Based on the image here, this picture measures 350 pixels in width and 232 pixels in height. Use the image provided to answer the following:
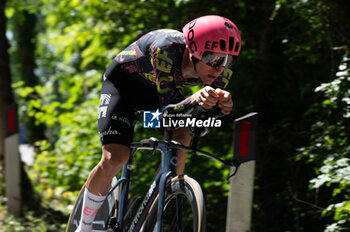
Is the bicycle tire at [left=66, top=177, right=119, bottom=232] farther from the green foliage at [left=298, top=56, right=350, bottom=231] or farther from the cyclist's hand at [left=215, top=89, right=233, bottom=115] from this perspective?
the green foliage at [left=298, top=56, right=350, bottom=231]

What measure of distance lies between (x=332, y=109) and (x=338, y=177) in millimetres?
931

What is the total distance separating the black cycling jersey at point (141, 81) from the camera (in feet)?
8.18

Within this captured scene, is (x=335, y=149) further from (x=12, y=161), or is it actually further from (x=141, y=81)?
(x=12, y=161)

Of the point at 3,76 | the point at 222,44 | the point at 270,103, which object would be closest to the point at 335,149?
the point at 270,103

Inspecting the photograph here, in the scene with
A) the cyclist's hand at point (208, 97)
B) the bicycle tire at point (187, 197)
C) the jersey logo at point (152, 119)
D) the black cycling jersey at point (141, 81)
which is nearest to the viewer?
the cyclist's hand at point (208, 97)

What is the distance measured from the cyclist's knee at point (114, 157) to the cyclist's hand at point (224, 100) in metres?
0.93

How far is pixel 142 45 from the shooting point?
9.62 feet

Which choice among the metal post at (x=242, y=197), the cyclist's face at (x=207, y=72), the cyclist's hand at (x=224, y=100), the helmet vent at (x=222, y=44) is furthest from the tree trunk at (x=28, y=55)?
the cyclist's hand at (x=224, y=100)

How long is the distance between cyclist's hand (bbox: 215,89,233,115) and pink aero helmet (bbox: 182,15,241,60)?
0.34 meters

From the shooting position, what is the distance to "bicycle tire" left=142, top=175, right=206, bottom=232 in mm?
2338

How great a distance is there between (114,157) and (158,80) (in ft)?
2.30

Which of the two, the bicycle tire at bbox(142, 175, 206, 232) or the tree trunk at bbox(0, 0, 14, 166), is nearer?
the bicycle tire at bbox(142, 175, 206, 232)

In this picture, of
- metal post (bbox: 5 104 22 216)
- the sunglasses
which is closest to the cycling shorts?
the sunglasses

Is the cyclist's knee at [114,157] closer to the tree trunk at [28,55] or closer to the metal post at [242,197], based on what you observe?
the metal post at [242,197]
